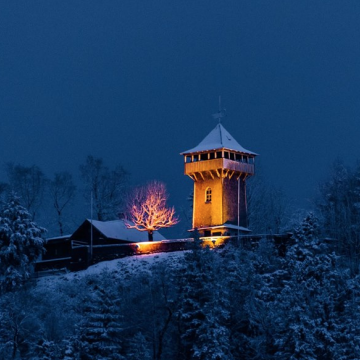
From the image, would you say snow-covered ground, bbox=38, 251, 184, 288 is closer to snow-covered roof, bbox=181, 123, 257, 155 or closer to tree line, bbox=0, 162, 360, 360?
tree line, bbox=0, 162, 360, 360

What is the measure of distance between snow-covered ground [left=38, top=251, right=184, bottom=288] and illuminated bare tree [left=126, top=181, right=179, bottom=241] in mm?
7471

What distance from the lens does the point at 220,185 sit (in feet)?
201

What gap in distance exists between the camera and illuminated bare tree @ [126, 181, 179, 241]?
212 ft

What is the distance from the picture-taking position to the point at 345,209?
54000mm

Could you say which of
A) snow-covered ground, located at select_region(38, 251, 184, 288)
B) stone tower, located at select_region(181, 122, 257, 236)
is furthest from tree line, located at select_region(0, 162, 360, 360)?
stone tower, located at select_region(181, 122, 257, 236)

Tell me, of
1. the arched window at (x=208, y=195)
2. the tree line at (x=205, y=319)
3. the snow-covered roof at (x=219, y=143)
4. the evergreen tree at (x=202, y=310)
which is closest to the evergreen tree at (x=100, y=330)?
the tree line at (x=205, y=319)

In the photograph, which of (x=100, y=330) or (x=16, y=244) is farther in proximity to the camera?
(x=16, y=244)

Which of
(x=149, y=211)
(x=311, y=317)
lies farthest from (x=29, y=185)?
(x=311, y=317)

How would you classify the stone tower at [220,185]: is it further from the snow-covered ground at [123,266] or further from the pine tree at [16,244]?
the pine tree at [16,244]

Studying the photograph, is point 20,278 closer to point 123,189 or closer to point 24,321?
point 24,321

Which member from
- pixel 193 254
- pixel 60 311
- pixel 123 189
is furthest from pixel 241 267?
pixel 123 189

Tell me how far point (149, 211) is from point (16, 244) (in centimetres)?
1615

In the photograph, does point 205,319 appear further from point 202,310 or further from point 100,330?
point 100,330

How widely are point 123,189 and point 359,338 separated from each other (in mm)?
42887
